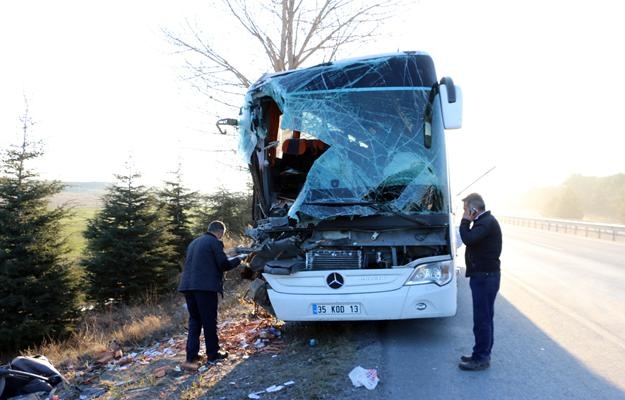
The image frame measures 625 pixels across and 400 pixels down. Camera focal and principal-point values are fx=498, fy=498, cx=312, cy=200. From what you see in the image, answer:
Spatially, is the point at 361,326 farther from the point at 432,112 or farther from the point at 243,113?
the point at 243,113

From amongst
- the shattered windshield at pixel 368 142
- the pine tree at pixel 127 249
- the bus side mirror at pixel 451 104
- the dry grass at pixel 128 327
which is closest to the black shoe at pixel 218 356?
the shattered windshield at pixel 368 142

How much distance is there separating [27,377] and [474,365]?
5.02m

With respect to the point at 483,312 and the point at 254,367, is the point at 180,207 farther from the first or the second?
the point at 483,312

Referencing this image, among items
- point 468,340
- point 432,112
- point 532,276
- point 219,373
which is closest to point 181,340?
point 219,373

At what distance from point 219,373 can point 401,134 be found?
3.37 meters

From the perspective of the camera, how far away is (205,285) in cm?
576

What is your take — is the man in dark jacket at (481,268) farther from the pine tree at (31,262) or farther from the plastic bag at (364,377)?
the pine tree at (31,262)

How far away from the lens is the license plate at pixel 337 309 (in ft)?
18.0

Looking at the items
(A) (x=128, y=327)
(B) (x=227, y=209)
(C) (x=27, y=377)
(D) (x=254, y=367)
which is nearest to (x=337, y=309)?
(D) (x=254, y=367)

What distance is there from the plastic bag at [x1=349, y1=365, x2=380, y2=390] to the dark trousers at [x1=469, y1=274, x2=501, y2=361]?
1052 millimetres

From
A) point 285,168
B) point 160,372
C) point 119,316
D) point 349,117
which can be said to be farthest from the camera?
point 119,316

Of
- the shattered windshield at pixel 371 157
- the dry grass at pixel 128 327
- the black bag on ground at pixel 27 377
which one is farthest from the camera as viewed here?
the dry grass at pixel 128 327

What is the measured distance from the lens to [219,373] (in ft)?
17.3

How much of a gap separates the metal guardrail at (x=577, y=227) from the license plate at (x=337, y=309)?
73.0 feet
